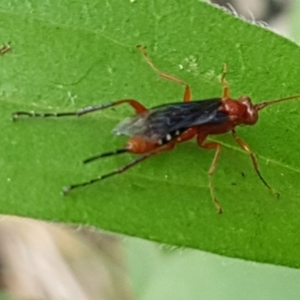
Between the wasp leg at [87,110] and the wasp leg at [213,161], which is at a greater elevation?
the wasp leg at [87,110]

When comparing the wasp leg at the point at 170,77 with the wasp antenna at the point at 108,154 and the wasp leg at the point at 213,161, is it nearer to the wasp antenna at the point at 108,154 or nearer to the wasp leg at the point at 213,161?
the wasp leg at the point at 213,161

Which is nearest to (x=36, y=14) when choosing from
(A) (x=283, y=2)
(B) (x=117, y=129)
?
(B) (x=117, y=129)

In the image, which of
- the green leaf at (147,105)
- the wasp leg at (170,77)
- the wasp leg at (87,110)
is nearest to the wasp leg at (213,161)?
the green leaf at (147,105)

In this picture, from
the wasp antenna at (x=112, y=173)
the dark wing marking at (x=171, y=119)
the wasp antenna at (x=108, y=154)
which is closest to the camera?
the wasp antenna at (x=112, y=173)

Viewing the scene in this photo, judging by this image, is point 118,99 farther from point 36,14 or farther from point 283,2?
point 283,2

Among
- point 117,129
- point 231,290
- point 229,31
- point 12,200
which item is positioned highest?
point 229,31

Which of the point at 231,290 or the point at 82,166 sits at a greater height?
the point at 82,166
